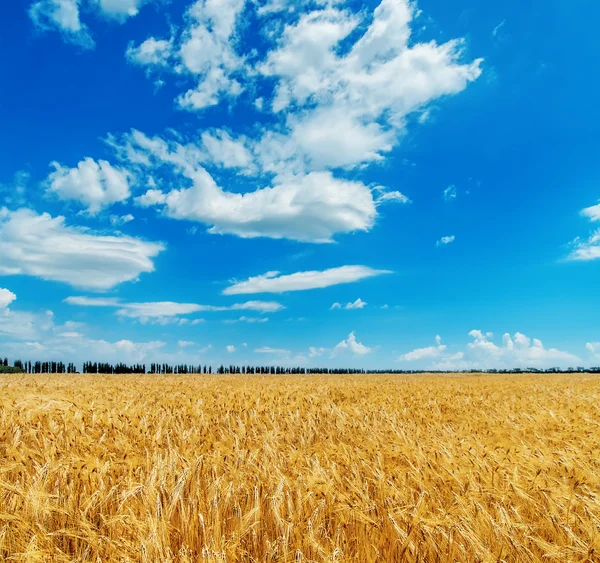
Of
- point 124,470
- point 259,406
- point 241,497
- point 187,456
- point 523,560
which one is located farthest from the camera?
point 259,406

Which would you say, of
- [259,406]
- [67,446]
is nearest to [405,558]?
[67,446]

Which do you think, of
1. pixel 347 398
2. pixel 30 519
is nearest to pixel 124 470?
pixel 30 519

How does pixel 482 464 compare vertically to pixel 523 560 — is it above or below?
above

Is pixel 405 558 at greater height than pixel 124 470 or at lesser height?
lesser

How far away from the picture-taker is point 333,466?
14.9ft

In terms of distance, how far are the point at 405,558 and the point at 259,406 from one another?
6.05m

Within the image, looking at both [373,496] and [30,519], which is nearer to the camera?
[30,519]

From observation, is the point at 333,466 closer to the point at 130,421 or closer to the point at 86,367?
the point at 130,421

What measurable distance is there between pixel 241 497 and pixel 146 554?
4.16 feet

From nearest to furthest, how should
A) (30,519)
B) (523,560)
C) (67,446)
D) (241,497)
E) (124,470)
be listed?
1. (523,560)
2. (30,519)
3. (241,497)
4. (124,470)
5. (67,446)

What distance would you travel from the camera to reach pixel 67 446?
18.2ft

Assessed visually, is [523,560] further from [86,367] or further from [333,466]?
[86,367]

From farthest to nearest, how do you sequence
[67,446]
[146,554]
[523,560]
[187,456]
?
[67,446] < [187,456] < [523,560] < [146,554]

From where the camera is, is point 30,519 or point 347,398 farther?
point 347,398
